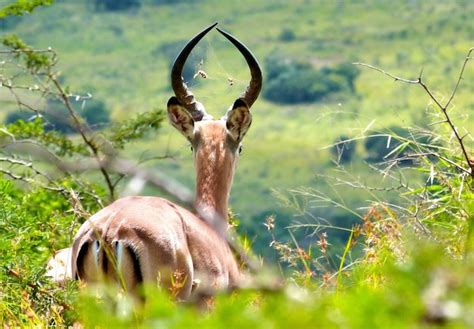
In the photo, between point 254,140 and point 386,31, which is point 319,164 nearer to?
point 254,140

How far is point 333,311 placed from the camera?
9.05 ft

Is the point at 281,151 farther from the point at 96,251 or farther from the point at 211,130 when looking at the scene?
the point at 96,251

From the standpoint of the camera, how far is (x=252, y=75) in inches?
376

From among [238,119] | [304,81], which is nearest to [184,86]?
[238,119]

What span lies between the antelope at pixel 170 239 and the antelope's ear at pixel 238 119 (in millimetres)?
105

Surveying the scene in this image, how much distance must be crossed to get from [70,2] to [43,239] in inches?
7380

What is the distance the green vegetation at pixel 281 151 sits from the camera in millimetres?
2705

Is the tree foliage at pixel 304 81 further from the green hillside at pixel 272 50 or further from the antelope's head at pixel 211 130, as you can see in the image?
the antelope's head at pixel 211 130

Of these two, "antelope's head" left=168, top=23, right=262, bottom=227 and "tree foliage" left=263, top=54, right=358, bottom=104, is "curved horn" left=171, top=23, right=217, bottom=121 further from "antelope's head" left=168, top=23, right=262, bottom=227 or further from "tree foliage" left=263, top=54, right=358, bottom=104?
"tree foliage" left=263, top=54, right=358, bottom=104

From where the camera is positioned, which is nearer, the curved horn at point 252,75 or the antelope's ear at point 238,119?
the antelope's ear at point 238,119

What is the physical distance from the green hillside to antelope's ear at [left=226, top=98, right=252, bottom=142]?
95633 mm

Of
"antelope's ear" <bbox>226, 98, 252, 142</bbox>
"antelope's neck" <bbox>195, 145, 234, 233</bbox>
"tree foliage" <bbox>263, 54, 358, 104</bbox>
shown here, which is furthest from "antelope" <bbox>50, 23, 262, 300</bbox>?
"tree foliage" <bbox>263, 54, 358, 104</bbox>

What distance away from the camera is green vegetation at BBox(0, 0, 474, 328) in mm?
2705

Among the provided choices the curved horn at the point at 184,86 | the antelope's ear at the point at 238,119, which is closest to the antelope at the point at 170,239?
the antelope's ear at the point at 238,119
